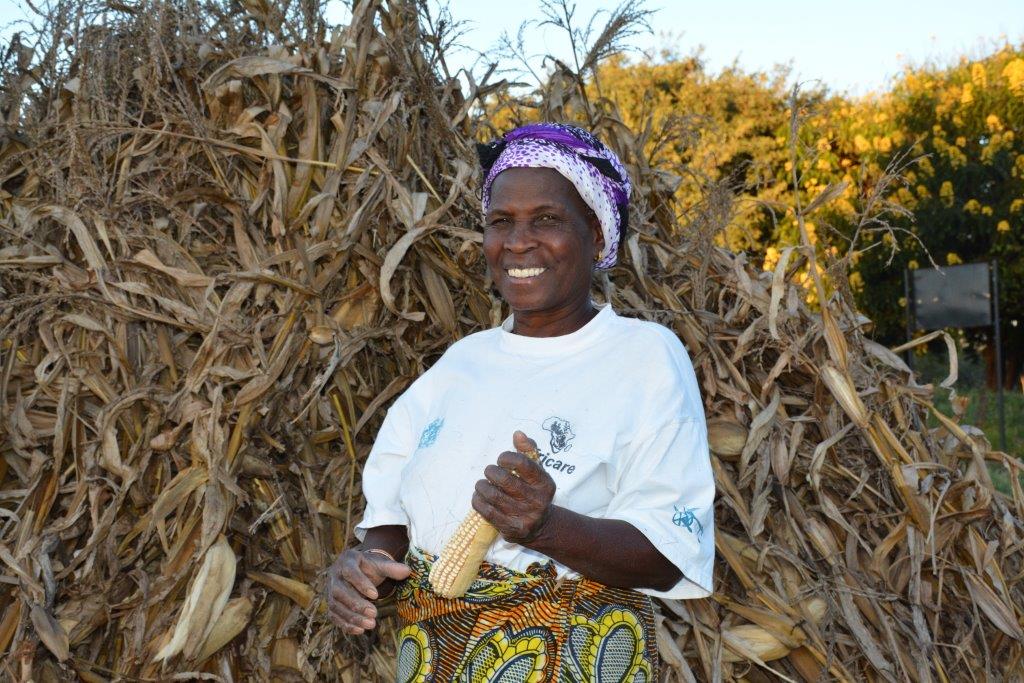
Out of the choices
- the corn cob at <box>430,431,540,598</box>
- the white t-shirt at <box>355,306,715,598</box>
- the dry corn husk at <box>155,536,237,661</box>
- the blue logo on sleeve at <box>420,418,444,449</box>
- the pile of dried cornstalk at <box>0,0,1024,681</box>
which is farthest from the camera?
the pile of dried cornstalk at <box>0,0,1024,681</box>

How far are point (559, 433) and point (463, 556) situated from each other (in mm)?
301

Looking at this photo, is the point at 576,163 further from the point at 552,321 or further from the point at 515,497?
the point at 515,497

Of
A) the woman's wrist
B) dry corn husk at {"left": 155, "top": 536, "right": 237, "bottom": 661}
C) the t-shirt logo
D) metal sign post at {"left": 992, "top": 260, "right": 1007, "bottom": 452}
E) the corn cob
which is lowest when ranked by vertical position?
metal sign post at {"left": 992, "top": 260, "right": 1007, "bottom": 452}

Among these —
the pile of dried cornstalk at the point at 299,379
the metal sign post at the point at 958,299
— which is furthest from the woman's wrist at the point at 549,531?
the metal sign post at the point at 958,299

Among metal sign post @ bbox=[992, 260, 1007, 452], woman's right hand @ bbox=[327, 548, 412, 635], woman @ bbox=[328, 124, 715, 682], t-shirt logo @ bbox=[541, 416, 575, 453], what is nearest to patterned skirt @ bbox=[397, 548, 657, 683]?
woman @ bbox=[328, 124, 715, 682]

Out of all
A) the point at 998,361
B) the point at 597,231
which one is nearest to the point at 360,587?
the point at 597,231

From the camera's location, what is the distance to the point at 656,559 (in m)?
1.77

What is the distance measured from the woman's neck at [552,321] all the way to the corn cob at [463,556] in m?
0.48

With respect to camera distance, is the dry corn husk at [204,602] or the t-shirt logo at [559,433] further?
the dry corn husk at [204,602]

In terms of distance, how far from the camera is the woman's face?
6.81 ft

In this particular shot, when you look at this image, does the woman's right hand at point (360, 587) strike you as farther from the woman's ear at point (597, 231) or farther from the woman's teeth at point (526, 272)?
the woman's ear at point (597, 231)

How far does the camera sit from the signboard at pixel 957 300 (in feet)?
27.1

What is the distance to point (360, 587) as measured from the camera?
1.93 meters

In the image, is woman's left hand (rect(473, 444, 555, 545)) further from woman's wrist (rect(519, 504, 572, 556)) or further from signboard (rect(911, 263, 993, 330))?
signboard (rect(911, 263, 993, 330))
